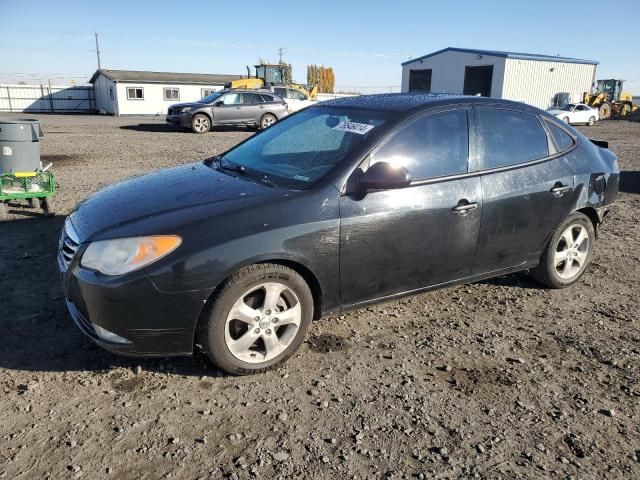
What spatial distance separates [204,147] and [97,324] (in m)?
12.6

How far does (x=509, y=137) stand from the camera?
4039 mm

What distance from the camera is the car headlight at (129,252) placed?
2.80 meters

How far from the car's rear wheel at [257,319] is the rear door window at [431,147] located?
1.01m

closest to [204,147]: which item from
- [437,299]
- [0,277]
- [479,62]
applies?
[0,277]

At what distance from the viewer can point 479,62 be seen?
37.4 metres

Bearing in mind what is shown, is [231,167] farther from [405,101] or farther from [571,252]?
[571,252]

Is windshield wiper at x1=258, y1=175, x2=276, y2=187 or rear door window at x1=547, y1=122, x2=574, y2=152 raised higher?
rear door window at x1=547, y1=122, x2=574, y2=152

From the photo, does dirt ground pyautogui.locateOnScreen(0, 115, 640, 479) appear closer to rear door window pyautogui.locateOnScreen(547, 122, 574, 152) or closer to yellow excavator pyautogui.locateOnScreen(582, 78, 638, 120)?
rear door window pyautogui.locateOnScreen(547, 122, 574, 152)

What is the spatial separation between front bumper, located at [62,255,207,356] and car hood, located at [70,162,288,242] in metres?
0.29

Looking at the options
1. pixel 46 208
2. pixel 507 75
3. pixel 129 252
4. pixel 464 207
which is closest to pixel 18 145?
pixel 46 208

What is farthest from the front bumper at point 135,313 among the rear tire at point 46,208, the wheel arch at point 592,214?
the rear tire at point 46,208

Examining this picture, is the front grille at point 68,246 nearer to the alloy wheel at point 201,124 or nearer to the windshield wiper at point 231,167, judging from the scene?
the windshield wiper at point 231,167

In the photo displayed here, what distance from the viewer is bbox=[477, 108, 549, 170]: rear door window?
389cm

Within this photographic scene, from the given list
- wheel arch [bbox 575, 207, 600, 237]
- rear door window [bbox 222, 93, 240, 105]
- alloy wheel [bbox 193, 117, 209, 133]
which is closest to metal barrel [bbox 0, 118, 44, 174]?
wheel arch [bbox 575, 207, 600, 237]
